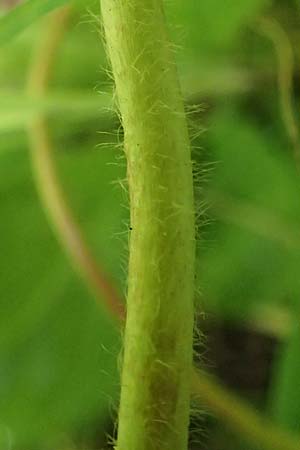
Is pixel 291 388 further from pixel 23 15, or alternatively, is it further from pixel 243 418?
pixel 23 15

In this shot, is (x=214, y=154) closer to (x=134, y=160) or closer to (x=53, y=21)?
(x=53, y=21)

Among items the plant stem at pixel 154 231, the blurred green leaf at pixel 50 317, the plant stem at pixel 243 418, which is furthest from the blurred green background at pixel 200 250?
the plant stem at pixel 154 231

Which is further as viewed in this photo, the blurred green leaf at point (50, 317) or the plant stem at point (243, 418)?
the blurred green leaf at point (50, 317)

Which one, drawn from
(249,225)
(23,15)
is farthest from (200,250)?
(23,15)

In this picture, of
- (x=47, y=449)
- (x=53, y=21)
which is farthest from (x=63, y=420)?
(x=53, y=21)

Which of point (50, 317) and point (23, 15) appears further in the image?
point (50, 317)

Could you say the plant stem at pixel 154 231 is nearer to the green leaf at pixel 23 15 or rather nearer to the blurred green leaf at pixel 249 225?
the green leaf at pixel 23 15
